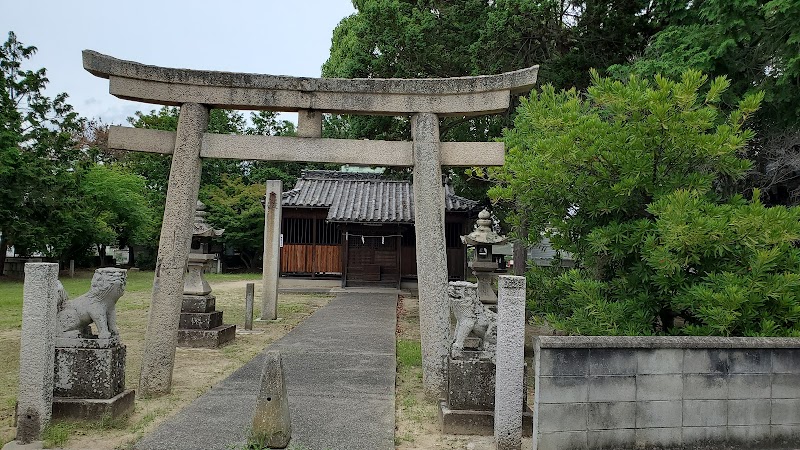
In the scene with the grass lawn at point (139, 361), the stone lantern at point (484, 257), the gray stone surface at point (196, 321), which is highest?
the stone lantern at point (484, 257)

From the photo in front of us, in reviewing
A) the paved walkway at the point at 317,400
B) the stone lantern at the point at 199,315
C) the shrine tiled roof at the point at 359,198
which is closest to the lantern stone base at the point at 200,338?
the stone lantern at the point at 199,315

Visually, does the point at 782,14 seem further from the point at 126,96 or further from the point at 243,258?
the point at 243,258

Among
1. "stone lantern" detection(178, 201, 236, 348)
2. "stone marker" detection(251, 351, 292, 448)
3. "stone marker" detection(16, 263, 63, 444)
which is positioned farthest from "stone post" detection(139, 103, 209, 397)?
"stone lantern" detection(178, 201, 236, 348)

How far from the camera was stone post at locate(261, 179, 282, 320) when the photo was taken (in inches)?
546

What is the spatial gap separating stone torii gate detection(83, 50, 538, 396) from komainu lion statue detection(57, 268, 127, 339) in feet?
2.63

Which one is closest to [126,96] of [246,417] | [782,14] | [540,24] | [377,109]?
[377,109]

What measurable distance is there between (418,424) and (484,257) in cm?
609

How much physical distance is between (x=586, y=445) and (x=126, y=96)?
21.8 feet

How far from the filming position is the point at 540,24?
13.7 m

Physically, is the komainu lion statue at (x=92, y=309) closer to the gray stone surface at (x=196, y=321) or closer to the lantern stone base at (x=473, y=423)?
the lantern stone base at (x=473, y=423)

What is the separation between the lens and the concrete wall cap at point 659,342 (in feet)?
15.5

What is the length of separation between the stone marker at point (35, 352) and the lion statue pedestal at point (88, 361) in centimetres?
48

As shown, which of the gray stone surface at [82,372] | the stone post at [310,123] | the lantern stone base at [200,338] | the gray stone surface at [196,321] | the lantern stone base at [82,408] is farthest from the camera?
the gray stone surface at [196,321]

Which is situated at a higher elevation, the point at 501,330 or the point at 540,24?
the point at 540,24
